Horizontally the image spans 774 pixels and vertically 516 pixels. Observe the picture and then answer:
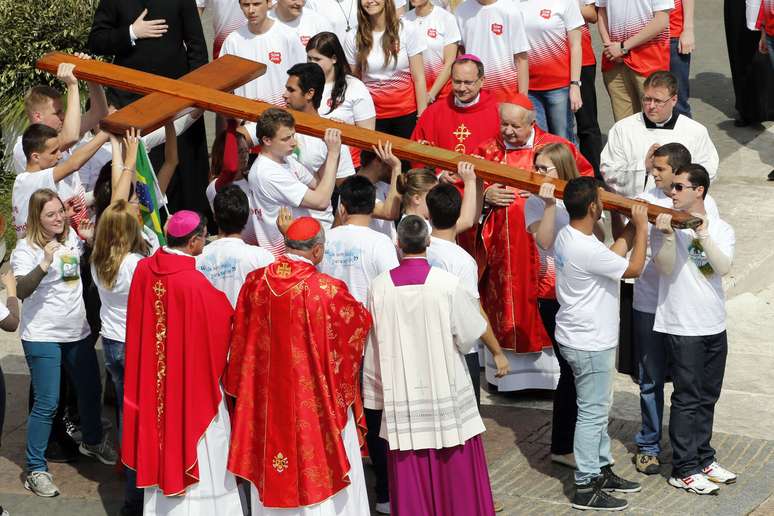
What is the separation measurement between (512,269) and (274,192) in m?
1.72

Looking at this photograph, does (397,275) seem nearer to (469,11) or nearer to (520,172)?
(520,172)

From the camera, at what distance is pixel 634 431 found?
346 inches

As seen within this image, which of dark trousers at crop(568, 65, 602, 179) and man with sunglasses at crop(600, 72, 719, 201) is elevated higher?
man with sunglasses at crop(600, 72, 719, 201)

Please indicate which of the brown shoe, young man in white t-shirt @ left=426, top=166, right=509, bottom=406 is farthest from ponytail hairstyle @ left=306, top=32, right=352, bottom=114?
the brown shoe

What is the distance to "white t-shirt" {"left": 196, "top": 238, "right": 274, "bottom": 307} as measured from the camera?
7867mm

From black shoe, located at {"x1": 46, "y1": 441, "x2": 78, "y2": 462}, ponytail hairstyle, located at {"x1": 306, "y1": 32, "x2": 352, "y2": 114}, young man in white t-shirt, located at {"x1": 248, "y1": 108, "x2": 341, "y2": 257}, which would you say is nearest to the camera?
young man in white t-shirt, located at {"x1": 248, "y1": 108, "x2": 341, "y2": 257}

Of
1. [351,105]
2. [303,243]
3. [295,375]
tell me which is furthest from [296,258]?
[351,105]

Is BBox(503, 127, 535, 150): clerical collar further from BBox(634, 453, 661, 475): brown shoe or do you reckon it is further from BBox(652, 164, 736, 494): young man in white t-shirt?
BBox(634, 453, 661, 475): brown shoe

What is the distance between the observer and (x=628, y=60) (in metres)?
11.4

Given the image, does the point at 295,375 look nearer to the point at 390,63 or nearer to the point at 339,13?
the point at 390,63

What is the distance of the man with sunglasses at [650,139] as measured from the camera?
353 inches

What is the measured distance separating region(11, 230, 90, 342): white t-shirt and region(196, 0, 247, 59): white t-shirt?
10.9 ft

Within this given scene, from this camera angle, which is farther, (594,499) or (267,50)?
(267,50)

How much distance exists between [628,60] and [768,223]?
168 cm
